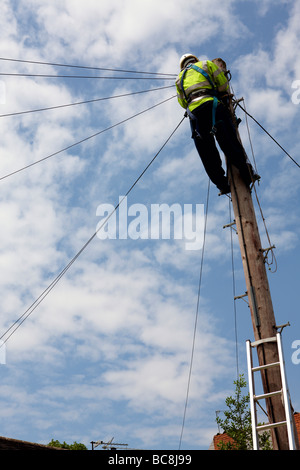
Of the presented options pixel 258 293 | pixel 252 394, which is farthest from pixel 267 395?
pixel 258 293

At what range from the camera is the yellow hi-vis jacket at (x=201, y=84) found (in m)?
6.18

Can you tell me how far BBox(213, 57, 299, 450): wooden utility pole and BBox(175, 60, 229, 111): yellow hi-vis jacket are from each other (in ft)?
3.31

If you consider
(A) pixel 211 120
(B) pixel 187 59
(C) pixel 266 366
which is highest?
(B) pixel 187 59

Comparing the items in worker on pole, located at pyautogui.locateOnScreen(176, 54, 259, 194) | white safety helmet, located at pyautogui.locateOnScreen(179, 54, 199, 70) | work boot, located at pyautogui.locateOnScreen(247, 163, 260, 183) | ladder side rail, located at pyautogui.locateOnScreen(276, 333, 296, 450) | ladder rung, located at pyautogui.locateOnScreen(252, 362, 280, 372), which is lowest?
ladder side rail, located at pyautogui.locateOnScreen(276, 333, 296, 450)

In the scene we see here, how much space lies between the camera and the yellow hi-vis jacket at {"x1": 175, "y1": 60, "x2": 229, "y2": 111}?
6.18 metres

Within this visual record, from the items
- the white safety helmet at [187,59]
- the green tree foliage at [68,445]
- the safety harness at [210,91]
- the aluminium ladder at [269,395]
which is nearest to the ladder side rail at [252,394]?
the aluminium ladder at [269,395]

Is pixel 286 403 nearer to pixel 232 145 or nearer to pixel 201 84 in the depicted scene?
pixel 232 145

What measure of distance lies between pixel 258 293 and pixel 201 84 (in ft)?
9.55

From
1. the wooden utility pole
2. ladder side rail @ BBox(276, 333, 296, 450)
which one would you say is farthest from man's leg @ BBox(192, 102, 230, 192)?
ladder side rail @ BBox(276, 333, 296, 450)

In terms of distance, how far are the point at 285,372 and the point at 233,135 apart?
3.13m

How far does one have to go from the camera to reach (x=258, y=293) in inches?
208

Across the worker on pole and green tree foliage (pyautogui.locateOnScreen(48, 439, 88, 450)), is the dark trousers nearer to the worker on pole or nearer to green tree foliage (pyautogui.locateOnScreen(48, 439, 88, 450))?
the worker on pole

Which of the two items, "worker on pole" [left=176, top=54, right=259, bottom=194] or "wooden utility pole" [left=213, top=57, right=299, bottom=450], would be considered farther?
"worker on pole" [left=176, top=54, right=259, bottom=194]
